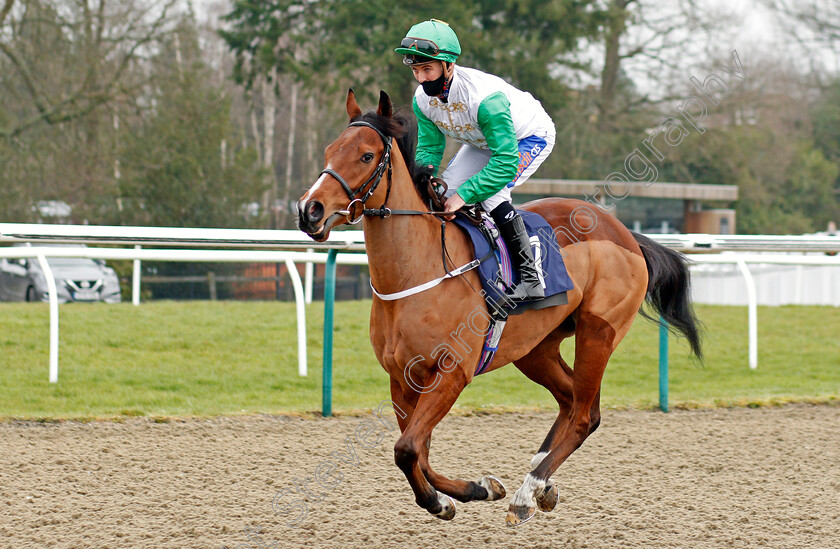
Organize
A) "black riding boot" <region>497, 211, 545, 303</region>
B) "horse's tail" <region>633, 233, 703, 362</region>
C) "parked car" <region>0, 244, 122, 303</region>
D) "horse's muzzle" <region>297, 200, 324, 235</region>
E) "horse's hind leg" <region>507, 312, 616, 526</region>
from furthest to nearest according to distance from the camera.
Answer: "parked car" <region>0, 244, 122, 303</region> < "horse's tail" <region>633, 233, 703, 362</region> < "horse's hind leg" <region>507, 312, 616, 526</region> < "black riding boot" <region>497, 211, 545, 303</region> < "horse's muzzle" <region>297, 200, 324, 235</region>

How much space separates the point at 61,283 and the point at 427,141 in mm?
9861

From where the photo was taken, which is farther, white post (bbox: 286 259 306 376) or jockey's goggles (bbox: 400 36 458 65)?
white post (bbox: 286 259 306 376)

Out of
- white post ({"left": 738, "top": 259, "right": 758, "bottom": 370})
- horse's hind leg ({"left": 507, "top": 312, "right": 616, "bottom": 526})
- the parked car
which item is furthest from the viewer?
the parked car

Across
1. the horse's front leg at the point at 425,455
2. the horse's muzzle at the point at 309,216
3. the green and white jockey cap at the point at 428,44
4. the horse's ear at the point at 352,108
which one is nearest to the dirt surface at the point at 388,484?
the horse's front leg at the point at 425,455

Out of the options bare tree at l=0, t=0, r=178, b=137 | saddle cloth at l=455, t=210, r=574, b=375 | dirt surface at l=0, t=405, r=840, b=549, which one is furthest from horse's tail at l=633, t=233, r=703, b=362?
bare tree at l=0, t=0, r=178, b=137

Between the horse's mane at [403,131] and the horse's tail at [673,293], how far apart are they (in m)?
1.65

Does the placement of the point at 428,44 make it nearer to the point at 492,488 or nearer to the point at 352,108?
the point at 352,108

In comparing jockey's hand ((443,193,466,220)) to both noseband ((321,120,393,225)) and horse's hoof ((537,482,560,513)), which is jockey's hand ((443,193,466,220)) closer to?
noseband ((321,120,393,225))

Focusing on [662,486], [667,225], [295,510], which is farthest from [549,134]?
[667,225]

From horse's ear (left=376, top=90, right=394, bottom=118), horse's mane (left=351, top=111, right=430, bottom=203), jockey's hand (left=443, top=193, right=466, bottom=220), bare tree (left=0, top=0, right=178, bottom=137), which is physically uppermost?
bare tree (left=0, top=0, right=178, bottom=137)

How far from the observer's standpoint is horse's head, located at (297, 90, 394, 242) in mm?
2748

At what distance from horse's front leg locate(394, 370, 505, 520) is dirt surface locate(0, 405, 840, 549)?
0.60 feet

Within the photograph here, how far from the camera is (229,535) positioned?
321cm

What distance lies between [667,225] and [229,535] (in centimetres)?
1950
